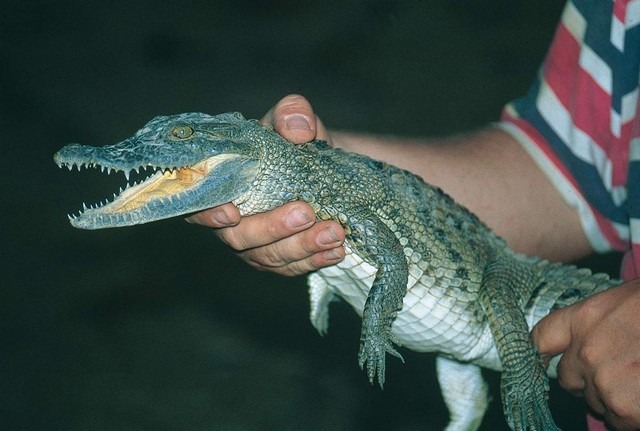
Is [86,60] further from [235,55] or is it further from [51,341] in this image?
[51,341]

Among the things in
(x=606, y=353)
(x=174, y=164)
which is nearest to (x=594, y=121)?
(x=606, y=353)

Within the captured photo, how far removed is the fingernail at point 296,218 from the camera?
2062mm

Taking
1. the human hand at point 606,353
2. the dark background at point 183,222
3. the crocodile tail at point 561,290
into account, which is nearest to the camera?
the human hand at point 606,353

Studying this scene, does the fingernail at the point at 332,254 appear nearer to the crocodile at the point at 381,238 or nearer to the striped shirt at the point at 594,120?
the crocodile at the point at 381,238

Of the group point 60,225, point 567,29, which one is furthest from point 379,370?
point 60,225

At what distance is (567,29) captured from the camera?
2.55 m

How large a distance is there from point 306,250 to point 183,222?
11.2 ft

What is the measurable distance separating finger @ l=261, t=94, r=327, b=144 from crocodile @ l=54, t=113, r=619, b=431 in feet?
0.10

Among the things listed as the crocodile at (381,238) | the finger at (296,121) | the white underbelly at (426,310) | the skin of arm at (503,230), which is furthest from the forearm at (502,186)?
the white underbelly at (426,310)

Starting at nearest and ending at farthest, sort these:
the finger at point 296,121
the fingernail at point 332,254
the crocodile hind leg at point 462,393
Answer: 1. the fingernail at point 332,254
2. the finger at point 296,121
3. the crocodile hind leg at point 462,393

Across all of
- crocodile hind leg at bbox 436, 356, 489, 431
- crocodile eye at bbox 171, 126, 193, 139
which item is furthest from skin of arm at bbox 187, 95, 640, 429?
crocodile hind leg at bbox 436, 356, 489, 431

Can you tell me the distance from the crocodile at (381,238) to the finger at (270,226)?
75 mm

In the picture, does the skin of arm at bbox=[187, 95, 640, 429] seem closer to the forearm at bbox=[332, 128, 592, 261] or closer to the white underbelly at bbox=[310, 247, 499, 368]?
the forearm at bbox=[332, 128, 592, 261]

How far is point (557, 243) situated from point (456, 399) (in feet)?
2.39
